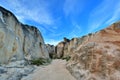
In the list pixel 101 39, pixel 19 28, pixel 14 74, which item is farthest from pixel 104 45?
pixel 19 28

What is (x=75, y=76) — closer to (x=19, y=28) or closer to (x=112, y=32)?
(x=112, y=32)

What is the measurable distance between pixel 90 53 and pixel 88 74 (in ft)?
3.82

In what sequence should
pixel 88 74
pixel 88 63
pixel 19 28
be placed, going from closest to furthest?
pixel 88 74 < pixel 88 63 < pixel 19 28

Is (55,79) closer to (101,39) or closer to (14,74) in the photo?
(14,74)

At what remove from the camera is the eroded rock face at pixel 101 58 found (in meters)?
5.94

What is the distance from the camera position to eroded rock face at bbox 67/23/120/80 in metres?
5.94

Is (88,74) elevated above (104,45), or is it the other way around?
(104,45)

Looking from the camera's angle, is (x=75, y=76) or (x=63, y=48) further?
(x=63, y=48)

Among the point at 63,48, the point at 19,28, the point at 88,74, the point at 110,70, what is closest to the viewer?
the point at 110,70

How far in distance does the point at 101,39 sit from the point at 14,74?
A: 184 inches

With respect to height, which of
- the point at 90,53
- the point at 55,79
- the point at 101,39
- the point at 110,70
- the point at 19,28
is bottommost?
the point at 55,79

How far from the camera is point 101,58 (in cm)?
649

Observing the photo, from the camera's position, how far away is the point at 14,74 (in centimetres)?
771

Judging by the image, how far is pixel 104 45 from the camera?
22.9ft
